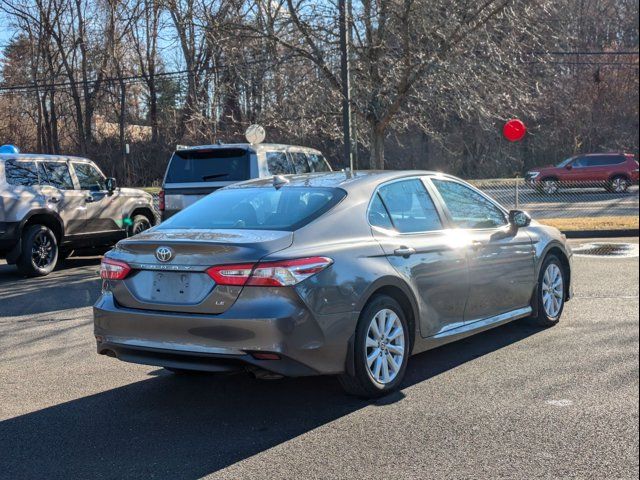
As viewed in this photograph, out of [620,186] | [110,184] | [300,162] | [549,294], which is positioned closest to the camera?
[549,294]

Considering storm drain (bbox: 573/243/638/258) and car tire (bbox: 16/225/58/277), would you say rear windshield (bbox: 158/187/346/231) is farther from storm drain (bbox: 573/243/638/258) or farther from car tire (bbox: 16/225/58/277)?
storm drain (bbox: 573/243/638/258)

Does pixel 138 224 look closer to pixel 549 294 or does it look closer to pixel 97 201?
pixel 97 201

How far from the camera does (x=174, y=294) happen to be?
14.4 feet

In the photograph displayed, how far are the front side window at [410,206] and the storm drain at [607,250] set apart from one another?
6.84m

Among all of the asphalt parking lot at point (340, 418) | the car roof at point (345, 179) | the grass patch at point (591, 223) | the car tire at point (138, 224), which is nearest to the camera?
the asphalt parking lot at point (340, 418)

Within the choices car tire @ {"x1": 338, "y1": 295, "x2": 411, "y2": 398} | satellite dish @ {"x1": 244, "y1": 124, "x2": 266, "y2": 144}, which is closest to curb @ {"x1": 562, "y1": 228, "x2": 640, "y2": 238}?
satellite dish @ {"x1": 244, "y1": 124, "x2": 266, "y2": 144}

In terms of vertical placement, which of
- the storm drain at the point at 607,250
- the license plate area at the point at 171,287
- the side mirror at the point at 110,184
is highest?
the side mirror at the point at 110,184

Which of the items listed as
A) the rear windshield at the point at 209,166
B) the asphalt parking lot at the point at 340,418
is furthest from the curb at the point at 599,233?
the asphalt parking lot at the point at 340,418

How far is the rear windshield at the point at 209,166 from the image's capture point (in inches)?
399

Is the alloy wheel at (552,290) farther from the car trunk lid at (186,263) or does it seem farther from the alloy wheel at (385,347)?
the car trunk lid at (186,263)

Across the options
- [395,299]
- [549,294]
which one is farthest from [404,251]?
[549,294]

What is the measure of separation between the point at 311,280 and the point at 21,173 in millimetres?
7895

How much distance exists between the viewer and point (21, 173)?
10562mm

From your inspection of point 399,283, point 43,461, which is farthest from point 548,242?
point 43,461
